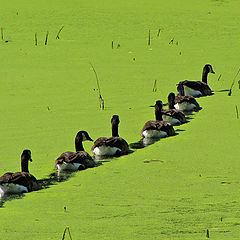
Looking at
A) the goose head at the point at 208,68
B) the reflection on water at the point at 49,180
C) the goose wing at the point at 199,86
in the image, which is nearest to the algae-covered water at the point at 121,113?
the reflection on water at the point at 49,180

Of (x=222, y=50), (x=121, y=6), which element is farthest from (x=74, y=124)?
(x=121, y=6)

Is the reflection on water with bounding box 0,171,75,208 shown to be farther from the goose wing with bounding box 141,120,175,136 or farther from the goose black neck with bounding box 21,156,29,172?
the goose wing with bounding box 141,120,175,136

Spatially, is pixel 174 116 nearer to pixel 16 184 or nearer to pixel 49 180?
pixel 49 180

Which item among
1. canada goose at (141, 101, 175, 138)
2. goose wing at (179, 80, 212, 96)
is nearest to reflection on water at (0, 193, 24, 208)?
canada goose at (141, 101, 175, 138)

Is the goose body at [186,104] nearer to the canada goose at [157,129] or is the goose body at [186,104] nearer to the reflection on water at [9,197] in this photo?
the canada goose at [157,129]

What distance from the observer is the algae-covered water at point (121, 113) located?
6254mm

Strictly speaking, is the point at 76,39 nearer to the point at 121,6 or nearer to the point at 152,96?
the point at 121,6

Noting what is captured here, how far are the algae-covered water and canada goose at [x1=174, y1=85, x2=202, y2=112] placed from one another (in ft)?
0.55

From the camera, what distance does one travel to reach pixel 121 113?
11039 mm

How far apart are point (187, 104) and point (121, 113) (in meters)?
1.11

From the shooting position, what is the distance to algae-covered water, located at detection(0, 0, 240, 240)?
625 centimetres

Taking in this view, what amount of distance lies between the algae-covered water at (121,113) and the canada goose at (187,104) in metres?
0.17

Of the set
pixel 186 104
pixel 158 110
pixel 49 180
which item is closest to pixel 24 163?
pixel 49 180

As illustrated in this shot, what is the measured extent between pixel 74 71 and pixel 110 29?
3648 mm
